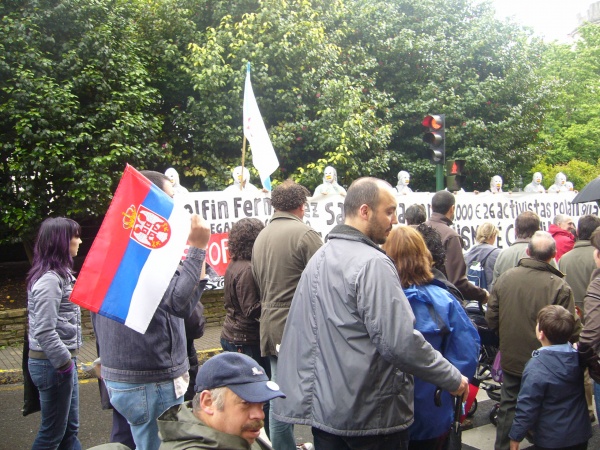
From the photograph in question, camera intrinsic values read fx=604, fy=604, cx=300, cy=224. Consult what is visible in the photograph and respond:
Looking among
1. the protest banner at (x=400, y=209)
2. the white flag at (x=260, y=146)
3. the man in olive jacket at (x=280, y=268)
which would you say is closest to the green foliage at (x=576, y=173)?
the protest banner at (x=400, y=209)

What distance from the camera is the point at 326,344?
2.64 metres

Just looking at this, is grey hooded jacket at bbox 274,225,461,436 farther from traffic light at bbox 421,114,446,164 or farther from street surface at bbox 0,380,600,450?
traffic light at bbox 421,114,446,164

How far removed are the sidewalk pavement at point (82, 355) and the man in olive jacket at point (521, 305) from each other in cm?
476

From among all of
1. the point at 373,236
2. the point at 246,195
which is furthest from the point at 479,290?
the point at 246,195

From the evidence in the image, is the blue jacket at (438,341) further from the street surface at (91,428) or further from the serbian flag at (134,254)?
the street surface at (91,428)

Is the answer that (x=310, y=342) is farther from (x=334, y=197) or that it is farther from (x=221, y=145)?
(x=221, y=145)

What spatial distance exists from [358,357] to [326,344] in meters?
0.16

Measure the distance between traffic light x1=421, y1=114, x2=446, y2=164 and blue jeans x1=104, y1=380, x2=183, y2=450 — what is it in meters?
7.11

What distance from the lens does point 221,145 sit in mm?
12477

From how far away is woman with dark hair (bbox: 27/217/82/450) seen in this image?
11.9ft

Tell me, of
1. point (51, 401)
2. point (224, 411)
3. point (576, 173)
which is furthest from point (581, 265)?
point (576, 173)

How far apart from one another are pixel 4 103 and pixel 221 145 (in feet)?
13.9

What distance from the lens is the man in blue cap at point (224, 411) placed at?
6.63 feet

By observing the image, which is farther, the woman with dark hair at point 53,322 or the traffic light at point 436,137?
the traffic light at point 436,137
